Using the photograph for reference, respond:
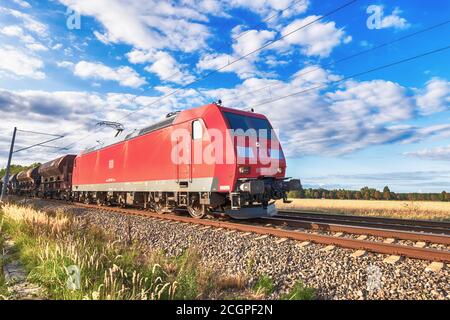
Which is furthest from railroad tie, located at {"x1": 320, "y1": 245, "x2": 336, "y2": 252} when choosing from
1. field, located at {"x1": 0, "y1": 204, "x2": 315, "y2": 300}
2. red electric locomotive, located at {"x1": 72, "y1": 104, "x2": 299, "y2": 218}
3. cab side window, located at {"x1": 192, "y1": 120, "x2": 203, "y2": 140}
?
cab side window, located at {"x1": 192, "y1": 120, "x2": 203, "y2": 140}

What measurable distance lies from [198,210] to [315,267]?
720cm

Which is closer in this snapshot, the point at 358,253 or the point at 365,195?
the point at 358,253

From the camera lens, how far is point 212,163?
1122 centimetres

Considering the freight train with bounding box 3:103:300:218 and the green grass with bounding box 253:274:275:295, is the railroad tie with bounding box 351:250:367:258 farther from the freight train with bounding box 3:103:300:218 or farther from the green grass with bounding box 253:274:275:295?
the freight train with bounding box 3:103:300:218

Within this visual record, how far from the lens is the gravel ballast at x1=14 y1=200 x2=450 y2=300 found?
5145 mm

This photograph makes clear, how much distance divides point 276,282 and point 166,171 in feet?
28.8

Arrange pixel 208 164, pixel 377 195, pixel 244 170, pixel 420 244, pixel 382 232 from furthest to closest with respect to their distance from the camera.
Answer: pixel 377 195
pixel 208 164
pixel 244 170
pixel 382 232
pixel 420 244

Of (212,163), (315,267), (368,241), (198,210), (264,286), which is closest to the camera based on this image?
(264,286)

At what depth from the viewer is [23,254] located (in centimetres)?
709

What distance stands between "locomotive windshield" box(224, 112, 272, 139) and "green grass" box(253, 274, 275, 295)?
21.9 feet

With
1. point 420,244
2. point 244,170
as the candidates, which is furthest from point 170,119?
point 420,244

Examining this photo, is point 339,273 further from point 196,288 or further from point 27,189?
point 27,189

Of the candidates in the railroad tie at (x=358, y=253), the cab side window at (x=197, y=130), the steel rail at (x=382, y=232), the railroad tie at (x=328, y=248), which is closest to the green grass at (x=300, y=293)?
the railroad tie at (x=358, y=253)

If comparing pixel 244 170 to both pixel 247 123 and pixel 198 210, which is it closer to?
pixel 247 123
